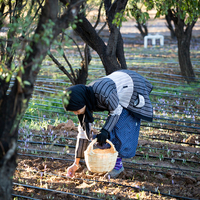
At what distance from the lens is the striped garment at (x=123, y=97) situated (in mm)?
2953

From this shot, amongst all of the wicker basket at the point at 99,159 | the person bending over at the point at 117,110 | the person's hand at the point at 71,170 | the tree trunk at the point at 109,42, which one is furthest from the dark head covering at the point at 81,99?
the tree trunk at the point at 109,42

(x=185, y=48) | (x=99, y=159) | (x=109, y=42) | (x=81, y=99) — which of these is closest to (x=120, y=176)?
(x=99, y=159)

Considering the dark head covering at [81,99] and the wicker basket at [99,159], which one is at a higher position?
the dark head covering at [81,99]

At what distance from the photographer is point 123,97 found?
10.5ft

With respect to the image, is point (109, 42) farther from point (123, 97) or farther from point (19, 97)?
point (19, 97)

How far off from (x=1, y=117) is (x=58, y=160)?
1.81 meters

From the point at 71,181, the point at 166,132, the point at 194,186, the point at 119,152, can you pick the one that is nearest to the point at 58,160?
the point at 71,181

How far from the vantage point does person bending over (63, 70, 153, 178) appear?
9.42 ft

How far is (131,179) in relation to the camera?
10.9 feet

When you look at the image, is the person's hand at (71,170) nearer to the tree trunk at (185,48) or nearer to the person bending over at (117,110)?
the person bending over at (117,110)

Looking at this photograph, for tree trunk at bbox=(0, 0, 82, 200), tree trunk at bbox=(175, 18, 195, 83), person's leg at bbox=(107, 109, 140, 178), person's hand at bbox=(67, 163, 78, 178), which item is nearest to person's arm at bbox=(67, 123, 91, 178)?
person's hand at bbox=(67, 163, 78, 178)

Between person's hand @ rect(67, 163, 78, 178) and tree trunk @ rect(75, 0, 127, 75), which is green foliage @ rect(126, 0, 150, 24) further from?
person's hand @ rect(67, 163, 78, 178)

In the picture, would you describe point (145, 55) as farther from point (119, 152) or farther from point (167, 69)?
point (119, 152)

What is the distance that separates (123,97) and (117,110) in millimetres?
223
